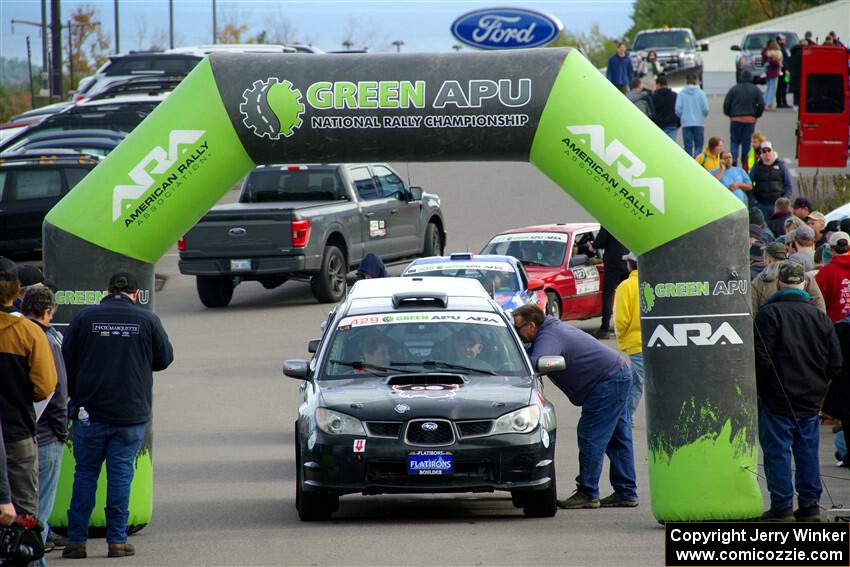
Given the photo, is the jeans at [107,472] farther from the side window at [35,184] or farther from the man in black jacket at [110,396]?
the side window at [35,184]

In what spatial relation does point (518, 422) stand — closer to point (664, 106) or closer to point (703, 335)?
point (703, 335)

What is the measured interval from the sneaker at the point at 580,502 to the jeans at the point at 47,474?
4.09m

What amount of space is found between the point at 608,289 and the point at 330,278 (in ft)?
17.1

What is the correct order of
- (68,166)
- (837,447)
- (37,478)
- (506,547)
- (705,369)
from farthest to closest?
(68,166) → (837,447) → (705,369) → (506,547) → (37,478)

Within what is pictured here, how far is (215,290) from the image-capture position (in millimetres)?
23922

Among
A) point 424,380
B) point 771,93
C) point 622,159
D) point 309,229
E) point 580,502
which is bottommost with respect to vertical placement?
point 580,502

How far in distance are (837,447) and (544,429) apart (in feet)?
11.4

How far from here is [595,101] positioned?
10070 millimetres

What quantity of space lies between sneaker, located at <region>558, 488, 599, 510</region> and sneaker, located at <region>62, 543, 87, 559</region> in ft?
12.1

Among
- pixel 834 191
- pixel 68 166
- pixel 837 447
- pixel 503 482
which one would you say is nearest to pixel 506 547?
pixel 503 482

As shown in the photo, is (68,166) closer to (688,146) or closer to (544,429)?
(688,146)

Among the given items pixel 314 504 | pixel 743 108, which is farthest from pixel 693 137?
pixel 314 504

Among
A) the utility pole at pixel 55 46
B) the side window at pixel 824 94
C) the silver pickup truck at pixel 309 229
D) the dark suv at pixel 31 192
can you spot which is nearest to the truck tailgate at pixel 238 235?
the silver pickup truck at pixel 309 229

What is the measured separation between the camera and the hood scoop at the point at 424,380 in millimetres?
10820
